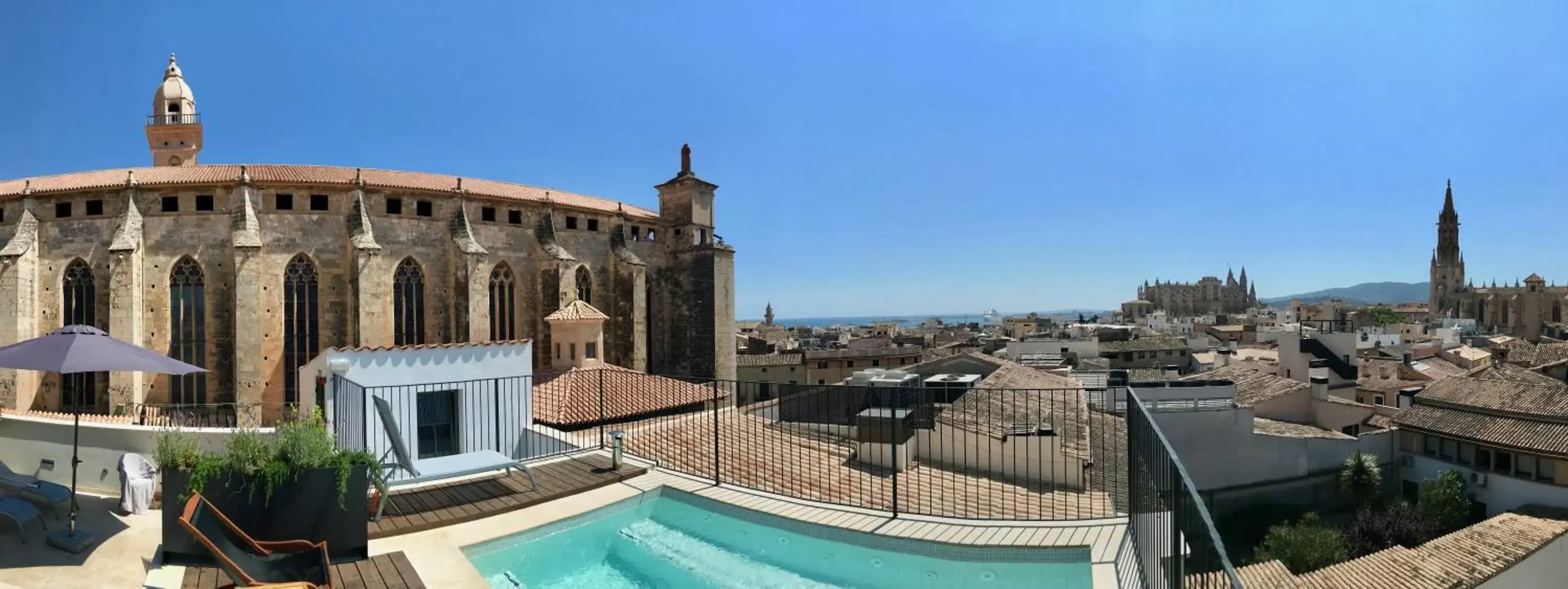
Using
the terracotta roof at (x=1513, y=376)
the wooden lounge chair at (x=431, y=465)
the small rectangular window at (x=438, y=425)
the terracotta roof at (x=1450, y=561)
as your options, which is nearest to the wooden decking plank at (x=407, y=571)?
the wooden lounge chair at (x=431, y=465)

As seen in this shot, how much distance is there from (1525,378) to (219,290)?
164 ft

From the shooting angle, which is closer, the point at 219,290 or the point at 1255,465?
the point at 219,290

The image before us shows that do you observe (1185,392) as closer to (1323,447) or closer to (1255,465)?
(1255,465)

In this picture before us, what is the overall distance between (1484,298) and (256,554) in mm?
144756

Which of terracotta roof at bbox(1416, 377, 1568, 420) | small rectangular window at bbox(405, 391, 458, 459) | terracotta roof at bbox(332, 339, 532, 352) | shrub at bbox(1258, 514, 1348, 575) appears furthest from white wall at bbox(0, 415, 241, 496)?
terracotta roof at bbox(1416, 377, 1568, 420)

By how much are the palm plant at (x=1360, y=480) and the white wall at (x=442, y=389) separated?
30725 mm

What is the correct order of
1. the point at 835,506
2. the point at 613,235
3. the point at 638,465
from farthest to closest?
1. the point at 613,235
2. the point at 638,465
3. the point at 835,506

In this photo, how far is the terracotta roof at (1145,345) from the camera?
188ft

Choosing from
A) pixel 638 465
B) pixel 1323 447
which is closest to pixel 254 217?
pixel 638 465

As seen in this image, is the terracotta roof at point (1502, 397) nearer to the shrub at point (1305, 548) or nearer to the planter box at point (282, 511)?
the shrub at point (1305, 548)

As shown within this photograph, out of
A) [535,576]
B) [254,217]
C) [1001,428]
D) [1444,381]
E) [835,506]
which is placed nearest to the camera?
[535,576]

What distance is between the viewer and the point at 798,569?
7289 mm

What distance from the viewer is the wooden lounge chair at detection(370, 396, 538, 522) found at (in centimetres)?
869

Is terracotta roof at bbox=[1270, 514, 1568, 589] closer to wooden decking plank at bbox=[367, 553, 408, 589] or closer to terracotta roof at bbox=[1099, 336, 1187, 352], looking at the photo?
wooden decking plank at bbox=[367, 553, 408, 589]
